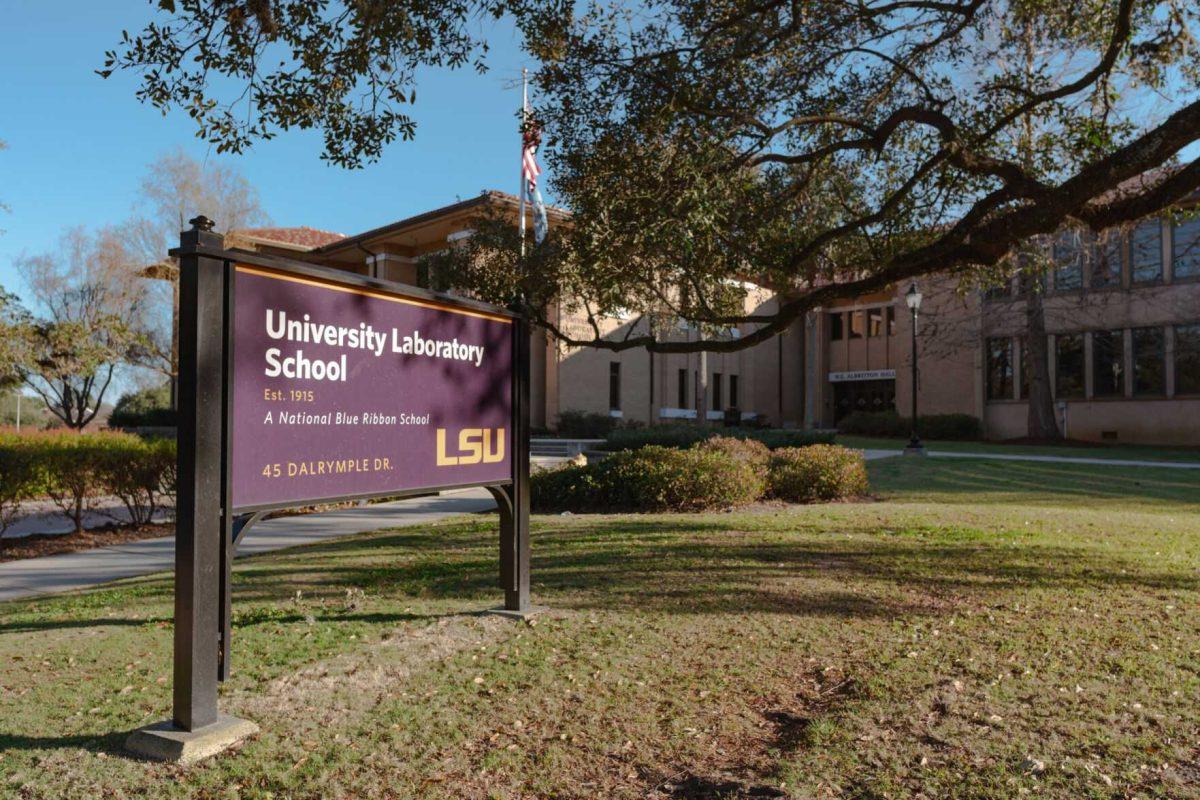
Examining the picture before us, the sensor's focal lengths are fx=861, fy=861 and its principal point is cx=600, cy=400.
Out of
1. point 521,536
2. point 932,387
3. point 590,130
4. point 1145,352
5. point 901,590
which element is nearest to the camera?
point 521,536

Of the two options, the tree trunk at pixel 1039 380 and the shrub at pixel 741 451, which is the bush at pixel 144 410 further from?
the tree trunk at pixel 1039 380

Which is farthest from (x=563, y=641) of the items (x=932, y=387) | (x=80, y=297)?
(x=80, y=297)

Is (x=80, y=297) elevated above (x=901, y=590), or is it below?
above

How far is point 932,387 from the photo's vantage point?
38.6 metres

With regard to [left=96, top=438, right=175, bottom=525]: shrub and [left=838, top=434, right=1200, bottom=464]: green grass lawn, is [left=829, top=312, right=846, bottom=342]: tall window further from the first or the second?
[left=96, top=438, right=175, bottom=525]: shrub

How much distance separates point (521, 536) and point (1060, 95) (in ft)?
24.2

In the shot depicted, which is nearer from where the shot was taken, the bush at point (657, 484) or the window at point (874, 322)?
the bush at point (657, 484)

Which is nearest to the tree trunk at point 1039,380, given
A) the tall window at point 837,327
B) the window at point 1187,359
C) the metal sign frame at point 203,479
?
the window at point 1187,359

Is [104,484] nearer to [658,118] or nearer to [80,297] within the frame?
[658,118]

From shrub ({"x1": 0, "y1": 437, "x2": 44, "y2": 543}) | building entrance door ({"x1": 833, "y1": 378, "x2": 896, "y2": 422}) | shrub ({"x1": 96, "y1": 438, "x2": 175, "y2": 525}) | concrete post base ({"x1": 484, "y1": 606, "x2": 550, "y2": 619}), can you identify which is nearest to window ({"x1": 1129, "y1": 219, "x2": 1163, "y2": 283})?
building entrance door ({"x1": 833, "y1": 378, "x2": 896, "y2": 422})

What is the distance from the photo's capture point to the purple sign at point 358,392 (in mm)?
4020

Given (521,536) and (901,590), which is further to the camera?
(901,590)

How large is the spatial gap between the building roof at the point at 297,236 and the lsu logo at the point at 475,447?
3462cm

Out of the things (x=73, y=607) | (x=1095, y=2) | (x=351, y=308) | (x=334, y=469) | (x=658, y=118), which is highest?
(x=1095, y=2)
